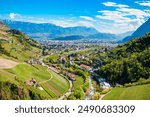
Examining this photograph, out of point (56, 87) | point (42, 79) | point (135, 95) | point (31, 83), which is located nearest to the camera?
point (135, 95)

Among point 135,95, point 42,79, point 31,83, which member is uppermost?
point 135,95

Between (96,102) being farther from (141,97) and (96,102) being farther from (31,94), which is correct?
(31,94)

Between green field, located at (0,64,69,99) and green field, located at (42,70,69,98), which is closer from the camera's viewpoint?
green field, located at (0,64,69,99)

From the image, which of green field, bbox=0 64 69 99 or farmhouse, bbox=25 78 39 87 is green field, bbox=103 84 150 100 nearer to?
green field, bbox=0 64 69 99

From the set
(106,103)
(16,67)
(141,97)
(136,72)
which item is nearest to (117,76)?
(136,72)

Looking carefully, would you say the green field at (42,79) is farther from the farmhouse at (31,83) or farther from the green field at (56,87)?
the farmhouse at (31,83)

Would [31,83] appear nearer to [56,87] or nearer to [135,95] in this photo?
[56,87]

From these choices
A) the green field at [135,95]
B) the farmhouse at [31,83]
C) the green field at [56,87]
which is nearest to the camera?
the green field at [135,95]

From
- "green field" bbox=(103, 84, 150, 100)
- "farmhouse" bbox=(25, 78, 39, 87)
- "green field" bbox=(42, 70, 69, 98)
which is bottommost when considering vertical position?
"green field" bbox=(42, 70, 69, 98)

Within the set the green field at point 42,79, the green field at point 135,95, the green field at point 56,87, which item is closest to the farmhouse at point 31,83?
the green field at point 42,79

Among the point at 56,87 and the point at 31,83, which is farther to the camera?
the point at 56,87

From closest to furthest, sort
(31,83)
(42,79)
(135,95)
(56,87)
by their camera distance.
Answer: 1. (135,95)
2. (31,83)
3. (56,87)
4. (42,79)

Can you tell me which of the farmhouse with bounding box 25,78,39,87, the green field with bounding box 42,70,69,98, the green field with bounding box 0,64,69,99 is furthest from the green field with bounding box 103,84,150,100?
the farmhouse with bounding box 25,78,39,87

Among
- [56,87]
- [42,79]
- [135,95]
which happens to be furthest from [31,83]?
[135,95]
